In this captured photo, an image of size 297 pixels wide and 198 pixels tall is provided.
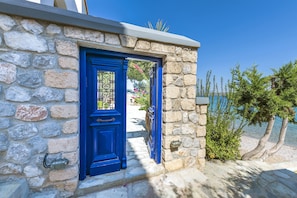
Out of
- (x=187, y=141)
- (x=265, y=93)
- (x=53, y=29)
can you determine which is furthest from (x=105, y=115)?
(x=265, y=93)

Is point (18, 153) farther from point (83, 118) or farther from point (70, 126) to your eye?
point (83, 118)

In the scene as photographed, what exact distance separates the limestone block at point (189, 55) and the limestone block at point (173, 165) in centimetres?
195

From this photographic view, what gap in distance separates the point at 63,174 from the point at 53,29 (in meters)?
1.95

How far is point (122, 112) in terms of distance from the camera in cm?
239

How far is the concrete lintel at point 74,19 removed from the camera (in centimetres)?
151

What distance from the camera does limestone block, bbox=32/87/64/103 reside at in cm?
165

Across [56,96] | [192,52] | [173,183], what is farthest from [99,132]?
[192,52]

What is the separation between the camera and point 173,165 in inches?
97.3

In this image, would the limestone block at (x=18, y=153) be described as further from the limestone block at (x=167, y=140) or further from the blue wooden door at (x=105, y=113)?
the limestone block at (x=167, y=140)

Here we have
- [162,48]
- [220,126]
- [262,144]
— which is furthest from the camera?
[262,144]

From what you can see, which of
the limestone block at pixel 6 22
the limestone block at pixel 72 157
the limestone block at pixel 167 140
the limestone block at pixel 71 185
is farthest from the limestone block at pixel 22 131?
the limestone block at pixel 167 140

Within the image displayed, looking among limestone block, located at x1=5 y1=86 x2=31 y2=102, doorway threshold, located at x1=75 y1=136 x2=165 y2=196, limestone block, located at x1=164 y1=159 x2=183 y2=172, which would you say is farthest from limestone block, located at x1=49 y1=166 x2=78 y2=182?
limestone block, located at x1=164 y1=159 x2=183 y2=172

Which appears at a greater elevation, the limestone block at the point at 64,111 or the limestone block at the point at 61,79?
the limestone block at the point at 61,79

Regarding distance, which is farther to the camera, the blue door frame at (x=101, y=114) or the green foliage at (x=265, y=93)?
the green foliage at (x=265, y=93)
